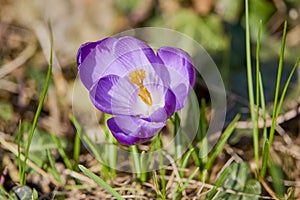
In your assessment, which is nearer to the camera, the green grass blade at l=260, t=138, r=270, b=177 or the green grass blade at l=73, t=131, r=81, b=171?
the green grass blade at l=260, t=138, r=270, b=177

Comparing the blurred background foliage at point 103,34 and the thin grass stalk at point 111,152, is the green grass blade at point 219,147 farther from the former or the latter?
the blurred background foliage at point 103,34

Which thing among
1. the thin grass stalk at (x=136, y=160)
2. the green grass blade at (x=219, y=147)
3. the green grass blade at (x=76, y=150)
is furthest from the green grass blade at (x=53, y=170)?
the green grass blade at (x=219, y=147)

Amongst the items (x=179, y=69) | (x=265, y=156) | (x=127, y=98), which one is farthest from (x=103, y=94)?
(x=265, y=156)

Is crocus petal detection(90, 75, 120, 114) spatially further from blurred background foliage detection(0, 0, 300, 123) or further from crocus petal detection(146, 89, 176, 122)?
blurred background foliage detection(0, 0, 300, 123)

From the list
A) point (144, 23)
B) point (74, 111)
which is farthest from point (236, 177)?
point (144, 23)

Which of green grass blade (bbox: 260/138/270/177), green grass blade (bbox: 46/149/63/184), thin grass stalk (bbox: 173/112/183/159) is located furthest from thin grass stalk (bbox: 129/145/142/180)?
green grass blade (bbox: 260/138/270/177)

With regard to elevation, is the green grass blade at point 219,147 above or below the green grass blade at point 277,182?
above

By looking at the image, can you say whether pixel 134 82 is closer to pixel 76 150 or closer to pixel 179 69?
pixel 179 69
